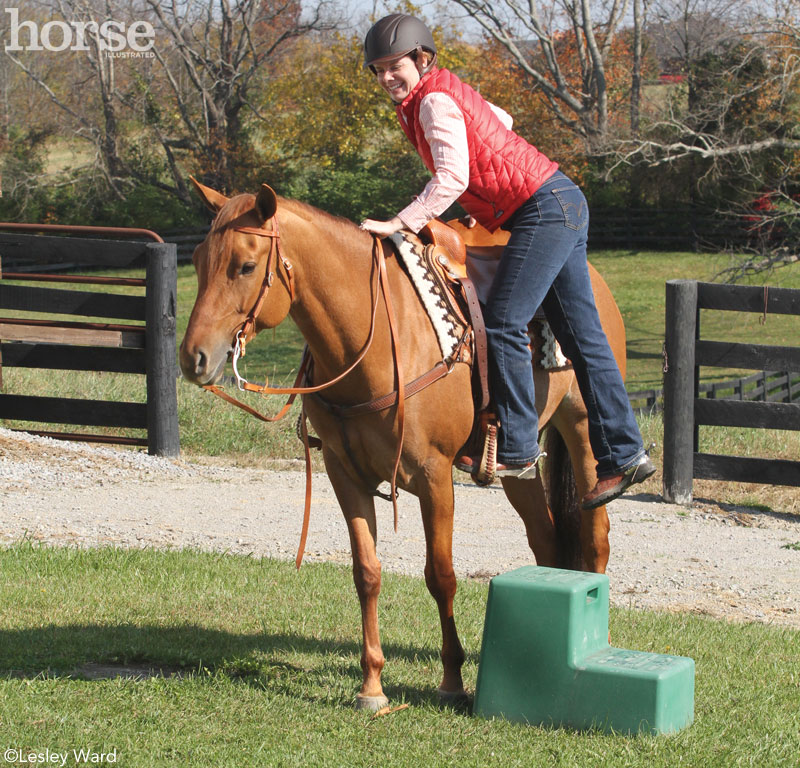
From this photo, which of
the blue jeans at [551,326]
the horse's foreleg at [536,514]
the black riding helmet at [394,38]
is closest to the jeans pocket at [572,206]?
the blue jeans at [551,326]

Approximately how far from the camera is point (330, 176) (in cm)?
4144

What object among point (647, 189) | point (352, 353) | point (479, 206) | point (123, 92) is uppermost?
point (123, 92)

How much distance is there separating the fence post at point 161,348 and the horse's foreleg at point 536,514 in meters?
5.15

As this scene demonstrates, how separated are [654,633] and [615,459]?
1047mm

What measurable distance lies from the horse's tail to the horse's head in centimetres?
205

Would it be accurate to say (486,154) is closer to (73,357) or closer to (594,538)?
(594,538)

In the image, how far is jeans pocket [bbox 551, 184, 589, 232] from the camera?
441 centimetres

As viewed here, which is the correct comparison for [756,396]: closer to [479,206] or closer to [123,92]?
[479,206]

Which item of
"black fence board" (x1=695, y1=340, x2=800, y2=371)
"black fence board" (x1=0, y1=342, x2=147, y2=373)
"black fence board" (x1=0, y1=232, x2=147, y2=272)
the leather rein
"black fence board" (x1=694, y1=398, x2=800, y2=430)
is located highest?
"black fence board" (x1=0, y1=232, x2=147, y2=272)

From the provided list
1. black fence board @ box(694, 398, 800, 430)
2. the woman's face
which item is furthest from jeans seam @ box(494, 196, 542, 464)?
black fence board @ box(694, 398, 800, 430)

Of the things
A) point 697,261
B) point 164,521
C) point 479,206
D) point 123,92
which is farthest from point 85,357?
point 123,92

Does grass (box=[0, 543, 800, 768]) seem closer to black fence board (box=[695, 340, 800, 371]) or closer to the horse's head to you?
the horse's head

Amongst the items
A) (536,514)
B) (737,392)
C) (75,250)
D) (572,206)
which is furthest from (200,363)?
(737,392)

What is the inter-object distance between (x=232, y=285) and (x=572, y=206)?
1.70 metres
